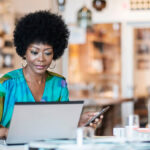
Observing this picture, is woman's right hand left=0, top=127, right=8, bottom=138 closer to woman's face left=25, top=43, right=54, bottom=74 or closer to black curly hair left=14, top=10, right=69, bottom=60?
woman's face left=25, top=43, right=54, bottom=74

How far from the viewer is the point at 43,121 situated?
1726 millimetres

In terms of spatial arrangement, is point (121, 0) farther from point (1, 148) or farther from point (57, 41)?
point (1, 148)

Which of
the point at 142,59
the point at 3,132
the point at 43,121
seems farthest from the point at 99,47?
the point at 43,121

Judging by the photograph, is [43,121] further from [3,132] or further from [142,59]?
[142,59]

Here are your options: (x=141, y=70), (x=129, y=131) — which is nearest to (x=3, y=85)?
(x=129, y=131)

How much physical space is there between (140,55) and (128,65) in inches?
139

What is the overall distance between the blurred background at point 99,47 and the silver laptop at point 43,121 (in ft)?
9.24

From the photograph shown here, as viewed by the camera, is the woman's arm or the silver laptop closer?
the silver laptop

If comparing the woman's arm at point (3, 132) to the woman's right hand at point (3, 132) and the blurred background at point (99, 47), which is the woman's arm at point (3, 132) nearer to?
the woman's right hand at point (3, 132)

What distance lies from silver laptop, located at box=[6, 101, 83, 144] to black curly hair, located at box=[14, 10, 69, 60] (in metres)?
0.54

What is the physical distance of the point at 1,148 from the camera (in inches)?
70.3

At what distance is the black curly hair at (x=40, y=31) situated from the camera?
217 cm

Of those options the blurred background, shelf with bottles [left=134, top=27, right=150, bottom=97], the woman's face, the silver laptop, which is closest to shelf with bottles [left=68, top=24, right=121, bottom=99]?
the blurred background

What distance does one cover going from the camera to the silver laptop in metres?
1.69
